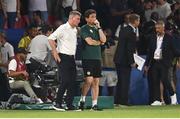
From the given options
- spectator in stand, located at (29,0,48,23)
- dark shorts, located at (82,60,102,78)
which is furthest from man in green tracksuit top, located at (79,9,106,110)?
spectator in stand, located at (29,0,48,23)

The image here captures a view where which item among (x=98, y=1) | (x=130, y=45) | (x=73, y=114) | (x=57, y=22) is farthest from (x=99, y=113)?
(x=98, y=1)

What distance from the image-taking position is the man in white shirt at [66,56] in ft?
55.9

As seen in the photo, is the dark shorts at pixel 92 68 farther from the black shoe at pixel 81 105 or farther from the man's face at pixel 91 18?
the man's face at pixel 91 18

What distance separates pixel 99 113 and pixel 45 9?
24.1ft

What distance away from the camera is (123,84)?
1962 centimetres

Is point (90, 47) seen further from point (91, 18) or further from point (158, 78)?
point (158, 78)

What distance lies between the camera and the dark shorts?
17.7m

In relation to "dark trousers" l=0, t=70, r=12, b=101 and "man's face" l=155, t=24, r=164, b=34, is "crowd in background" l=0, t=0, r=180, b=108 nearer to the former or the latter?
"man's face" l=155, t=24, r=164, b=34

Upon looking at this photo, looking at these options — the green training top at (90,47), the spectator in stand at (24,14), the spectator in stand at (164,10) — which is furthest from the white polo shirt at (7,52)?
the spectator in stand at (164,10)

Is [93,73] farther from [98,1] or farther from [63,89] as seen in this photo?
[98,1]

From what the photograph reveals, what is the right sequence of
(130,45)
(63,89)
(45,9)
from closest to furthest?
1. (63,89)
2. (130,45)
3. (45,9)

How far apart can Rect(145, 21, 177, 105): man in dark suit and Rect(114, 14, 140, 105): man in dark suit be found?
2.70 feet

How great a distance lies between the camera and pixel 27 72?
773 inches

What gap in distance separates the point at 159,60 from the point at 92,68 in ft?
10.0
